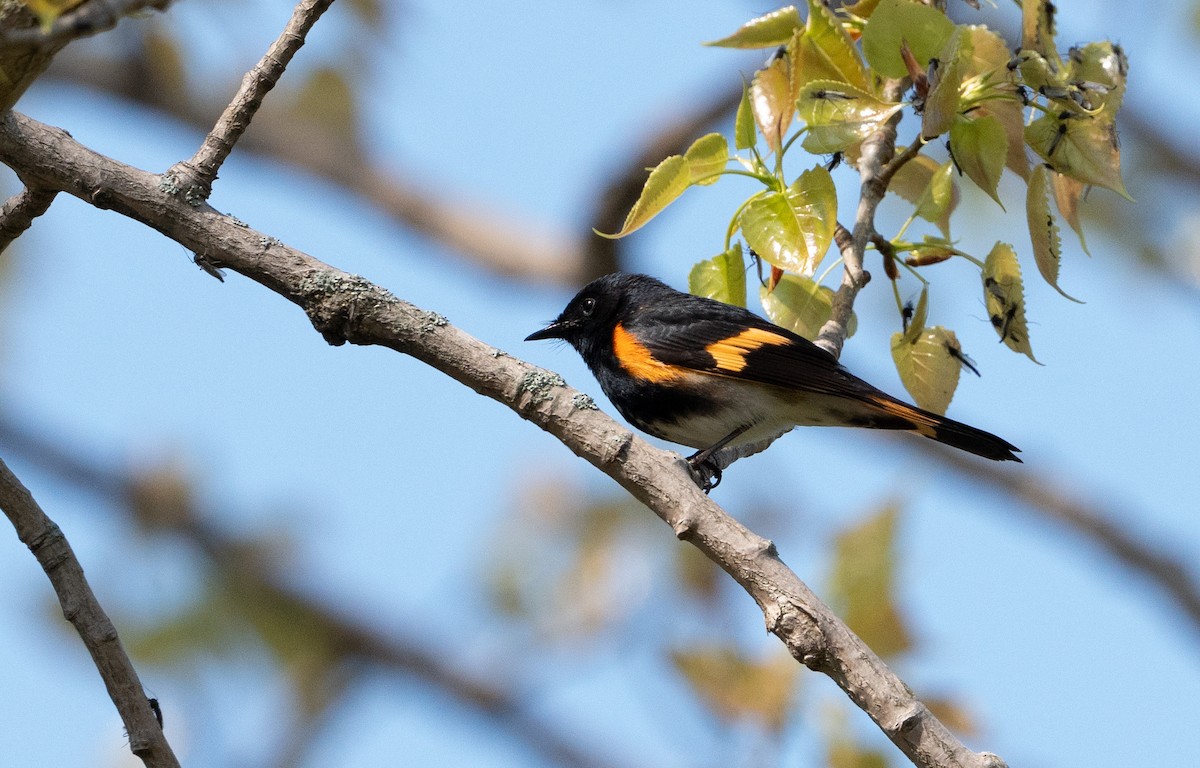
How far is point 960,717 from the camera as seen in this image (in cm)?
272

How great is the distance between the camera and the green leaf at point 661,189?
7.57 feet

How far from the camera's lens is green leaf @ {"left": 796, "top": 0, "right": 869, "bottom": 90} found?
2.47m

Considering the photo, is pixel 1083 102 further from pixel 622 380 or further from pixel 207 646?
pixel 207 646

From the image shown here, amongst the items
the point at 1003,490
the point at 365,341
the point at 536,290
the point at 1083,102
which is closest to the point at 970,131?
the point at 1083,102

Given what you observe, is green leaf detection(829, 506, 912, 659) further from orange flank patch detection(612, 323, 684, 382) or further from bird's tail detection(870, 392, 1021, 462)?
orange flank patch detection(612, 323, 684, 382)

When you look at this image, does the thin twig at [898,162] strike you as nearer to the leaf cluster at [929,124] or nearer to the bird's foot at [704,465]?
the leaf cluster at [929,124]

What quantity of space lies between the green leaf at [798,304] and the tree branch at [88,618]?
61.7 inches

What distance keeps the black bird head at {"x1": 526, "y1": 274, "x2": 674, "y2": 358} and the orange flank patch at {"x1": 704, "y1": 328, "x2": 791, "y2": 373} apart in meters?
0.48

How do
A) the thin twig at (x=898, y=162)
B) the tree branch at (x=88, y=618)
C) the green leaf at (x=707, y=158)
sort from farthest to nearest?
the thin twig at (x=898, y=162)
the green leaf at (x=707, y=158)
the tree branch at (x=88, y=618)

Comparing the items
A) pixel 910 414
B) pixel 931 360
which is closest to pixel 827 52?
pixel 931 360

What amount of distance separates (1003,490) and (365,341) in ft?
18.6

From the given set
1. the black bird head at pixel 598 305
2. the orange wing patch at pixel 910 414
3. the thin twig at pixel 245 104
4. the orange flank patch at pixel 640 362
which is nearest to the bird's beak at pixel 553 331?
the black bird head at pixel 598 305

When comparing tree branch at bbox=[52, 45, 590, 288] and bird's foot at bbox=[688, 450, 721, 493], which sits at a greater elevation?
tree branch at bbox=[52, 45, 590, 288]

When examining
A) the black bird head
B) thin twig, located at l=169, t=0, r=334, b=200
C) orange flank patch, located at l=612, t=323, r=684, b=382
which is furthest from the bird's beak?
thin twig, located at l=169, t=0, r=334, b=200
